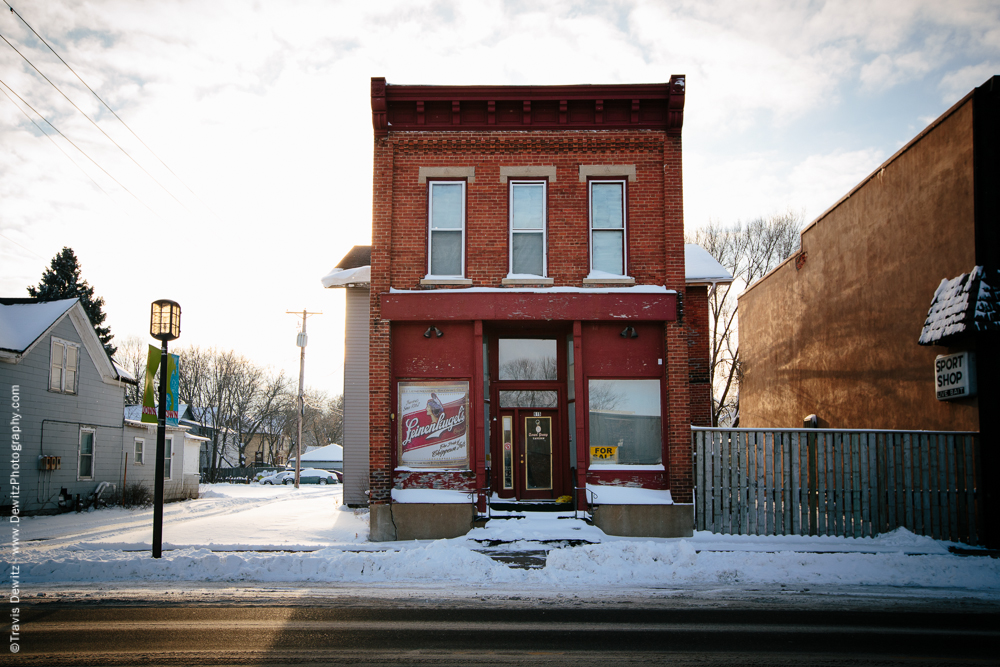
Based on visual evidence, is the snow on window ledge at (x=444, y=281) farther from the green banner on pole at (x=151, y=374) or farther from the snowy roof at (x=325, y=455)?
the snowy roof at (x=325, y=455)

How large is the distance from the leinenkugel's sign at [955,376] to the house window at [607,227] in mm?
6486

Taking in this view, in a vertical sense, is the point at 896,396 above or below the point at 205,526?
above

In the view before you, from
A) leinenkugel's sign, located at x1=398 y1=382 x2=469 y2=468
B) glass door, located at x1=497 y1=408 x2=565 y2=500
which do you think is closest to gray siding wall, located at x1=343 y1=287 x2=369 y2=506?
leinenkugel's sign, located at x1=398 y1=382 x2=469 y2=468

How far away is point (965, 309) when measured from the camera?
38.3 ft

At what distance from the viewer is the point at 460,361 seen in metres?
13.5

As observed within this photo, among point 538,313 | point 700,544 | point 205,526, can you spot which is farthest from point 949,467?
point 205,526

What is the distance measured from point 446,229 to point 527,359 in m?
3.33

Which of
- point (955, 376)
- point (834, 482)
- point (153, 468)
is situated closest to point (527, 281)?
point (834, 482)

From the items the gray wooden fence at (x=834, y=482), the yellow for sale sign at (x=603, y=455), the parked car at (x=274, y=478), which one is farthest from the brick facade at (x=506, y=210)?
the parked car at (x=274, y=478)

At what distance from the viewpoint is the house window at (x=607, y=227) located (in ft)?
45.4

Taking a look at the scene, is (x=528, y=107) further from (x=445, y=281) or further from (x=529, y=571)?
(x=529, y=571)

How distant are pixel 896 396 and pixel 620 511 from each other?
718 cm

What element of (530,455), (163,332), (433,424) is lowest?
(530,455)

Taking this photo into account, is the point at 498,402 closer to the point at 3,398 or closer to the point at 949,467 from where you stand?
the point at 949,467
